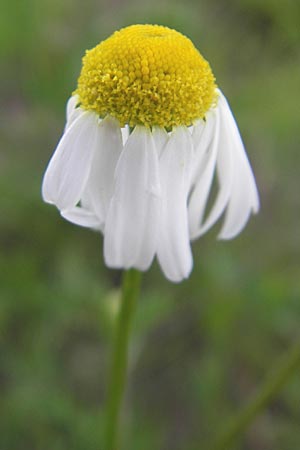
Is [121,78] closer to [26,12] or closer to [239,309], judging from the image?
Result: [239,309]

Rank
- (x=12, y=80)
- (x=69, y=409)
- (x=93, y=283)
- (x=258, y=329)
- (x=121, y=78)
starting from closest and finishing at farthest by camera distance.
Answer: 1. (x=121, y=78)
2. (x=69, y=409)
3. (x=93, y=283)
4. (x=258, y=329)
5. (x=12, y=80)

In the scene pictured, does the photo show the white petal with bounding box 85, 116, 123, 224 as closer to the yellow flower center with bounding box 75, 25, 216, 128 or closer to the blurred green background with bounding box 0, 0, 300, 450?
the yellow flower center with bounding box 75, 25, 216, 128

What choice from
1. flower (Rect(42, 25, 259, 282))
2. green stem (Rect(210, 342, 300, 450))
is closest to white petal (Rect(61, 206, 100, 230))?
flower (Rect(42, 25, 259, 282))

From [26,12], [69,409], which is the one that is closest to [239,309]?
[69,409]

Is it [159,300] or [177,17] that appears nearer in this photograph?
[159,300]

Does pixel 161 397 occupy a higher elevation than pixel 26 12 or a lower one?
lower

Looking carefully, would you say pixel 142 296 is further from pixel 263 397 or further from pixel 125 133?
pixel 125 133
